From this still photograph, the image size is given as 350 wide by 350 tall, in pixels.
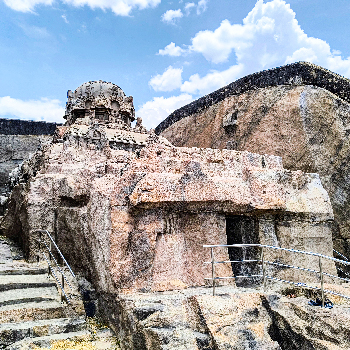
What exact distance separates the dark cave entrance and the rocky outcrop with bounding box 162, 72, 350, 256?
472 centimetres

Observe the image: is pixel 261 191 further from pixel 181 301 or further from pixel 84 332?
pixel 84 332

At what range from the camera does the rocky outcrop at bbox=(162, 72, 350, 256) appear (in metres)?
10.6

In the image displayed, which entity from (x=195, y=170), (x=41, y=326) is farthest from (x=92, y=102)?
(x=41, y=326)

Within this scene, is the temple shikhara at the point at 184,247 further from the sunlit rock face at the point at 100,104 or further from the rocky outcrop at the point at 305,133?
the sunlit rock face at the point at 100,104

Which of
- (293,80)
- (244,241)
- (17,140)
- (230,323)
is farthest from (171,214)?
(17,140)

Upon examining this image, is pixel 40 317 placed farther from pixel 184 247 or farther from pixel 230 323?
pixel 230 323

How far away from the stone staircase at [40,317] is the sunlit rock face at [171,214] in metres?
0.60

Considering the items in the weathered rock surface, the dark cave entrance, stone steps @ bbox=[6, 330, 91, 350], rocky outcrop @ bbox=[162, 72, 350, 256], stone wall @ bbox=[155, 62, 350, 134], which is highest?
stone wall @ bbox=[155, 62, 350, 134]

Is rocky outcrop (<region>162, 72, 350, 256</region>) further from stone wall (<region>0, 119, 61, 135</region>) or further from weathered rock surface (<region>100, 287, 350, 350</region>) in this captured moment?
stone wall (<region>0, 119, 61, 135</region>)

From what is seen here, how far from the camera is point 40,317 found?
17.7 ft

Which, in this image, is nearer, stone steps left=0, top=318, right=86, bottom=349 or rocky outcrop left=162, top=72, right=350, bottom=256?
stone steps left=0, top=318, right=86, bottom=349

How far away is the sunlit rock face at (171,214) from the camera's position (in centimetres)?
530

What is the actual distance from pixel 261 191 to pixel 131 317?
3.41 metres

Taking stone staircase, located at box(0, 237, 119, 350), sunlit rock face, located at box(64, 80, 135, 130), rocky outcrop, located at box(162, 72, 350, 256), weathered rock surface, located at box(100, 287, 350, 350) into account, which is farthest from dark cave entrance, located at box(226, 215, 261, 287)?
sunlit rock face, located at box(64, 80, 135, 130)
